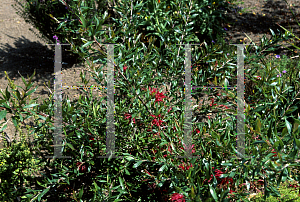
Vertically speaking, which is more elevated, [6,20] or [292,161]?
[6,20]

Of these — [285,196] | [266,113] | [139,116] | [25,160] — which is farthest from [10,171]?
[285,196]

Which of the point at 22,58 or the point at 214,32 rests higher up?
the point at 214,32

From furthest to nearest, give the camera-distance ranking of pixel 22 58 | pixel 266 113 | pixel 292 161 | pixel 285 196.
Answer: pixel 22 58, pixel 285 196, pixel 266 113, pixel 292 161

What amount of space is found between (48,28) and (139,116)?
2988mm

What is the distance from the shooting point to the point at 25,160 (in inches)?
113

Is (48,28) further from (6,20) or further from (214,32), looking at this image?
(214,32)

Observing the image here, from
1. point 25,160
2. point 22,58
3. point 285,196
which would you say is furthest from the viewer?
point 22,58

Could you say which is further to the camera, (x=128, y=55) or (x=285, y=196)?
(x=285, y=196)

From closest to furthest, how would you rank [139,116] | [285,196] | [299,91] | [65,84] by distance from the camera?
[299,91] < [139,116] < [285,196] < [65,84]

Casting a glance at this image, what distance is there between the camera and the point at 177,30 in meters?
2.53

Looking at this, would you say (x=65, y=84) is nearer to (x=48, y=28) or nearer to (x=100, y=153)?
(x=48, y=28)

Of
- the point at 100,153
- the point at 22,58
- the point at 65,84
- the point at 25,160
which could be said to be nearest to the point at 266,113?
the point at 100,153

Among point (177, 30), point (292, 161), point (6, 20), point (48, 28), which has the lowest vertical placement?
point (292, 161)

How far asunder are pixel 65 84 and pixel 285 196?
345cm
